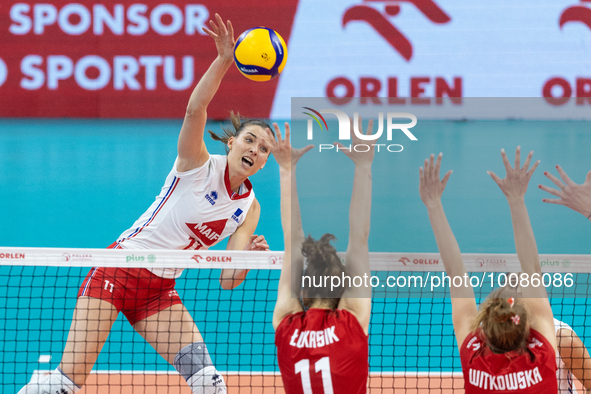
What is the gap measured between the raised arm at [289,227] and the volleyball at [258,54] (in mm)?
1761

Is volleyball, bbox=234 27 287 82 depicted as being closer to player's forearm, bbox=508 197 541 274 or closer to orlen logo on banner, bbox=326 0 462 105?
player's forearm, bbox=508 197 541 274

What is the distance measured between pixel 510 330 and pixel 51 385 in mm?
2604

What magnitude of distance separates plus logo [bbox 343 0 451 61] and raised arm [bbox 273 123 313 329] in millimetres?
9638

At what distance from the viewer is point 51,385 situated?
3641 mm

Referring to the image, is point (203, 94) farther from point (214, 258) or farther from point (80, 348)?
point (80, 348)

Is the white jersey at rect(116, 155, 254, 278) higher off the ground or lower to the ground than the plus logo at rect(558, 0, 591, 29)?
lower

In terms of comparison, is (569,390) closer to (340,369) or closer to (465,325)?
(465,325)

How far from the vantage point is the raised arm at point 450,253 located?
308 cm

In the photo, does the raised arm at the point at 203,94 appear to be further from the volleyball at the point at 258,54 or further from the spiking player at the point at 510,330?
the spiking player at the point at 510,330

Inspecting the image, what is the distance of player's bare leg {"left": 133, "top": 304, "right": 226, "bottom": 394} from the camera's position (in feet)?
12.5

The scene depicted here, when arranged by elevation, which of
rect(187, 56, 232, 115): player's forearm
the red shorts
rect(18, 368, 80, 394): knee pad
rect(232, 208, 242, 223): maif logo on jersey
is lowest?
rect(18, 368, 80, 394): knee pad

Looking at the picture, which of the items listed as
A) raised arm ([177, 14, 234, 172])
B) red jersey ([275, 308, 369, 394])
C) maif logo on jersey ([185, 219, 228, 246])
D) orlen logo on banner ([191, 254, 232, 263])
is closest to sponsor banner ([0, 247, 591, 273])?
orlen logo on banner ([191, 254, 232, 263])

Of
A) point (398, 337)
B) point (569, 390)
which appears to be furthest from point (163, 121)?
point (569, 390)

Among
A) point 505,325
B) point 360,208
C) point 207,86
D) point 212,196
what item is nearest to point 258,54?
point 207,86
